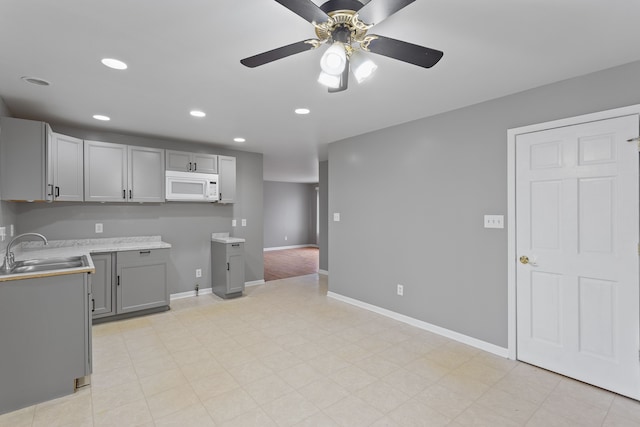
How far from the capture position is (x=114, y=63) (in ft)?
7.22

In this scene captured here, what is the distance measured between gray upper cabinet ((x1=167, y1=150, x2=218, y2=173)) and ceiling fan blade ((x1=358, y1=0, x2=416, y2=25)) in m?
3.74

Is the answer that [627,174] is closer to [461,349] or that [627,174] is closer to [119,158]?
[461,349]

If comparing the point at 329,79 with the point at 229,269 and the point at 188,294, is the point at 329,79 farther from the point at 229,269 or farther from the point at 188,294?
the point at 188,294

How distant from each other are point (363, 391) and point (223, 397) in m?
→ 1.01

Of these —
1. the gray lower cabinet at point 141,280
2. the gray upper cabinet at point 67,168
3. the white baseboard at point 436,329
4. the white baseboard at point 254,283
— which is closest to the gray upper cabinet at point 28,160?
the gray upper cabinet at point 67,168

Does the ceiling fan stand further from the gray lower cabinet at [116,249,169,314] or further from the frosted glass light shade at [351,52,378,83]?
the gray lower cabinet at [116,249,169,314]

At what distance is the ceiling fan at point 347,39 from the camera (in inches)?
48.7

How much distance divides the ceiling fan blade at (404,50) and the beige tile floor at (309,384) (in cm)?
210

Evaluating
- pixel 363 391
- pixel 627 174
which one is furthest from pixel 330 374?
pixel 627 174

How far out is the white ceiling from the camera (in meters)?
1.64

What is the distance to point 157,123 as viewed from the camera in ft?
12.1

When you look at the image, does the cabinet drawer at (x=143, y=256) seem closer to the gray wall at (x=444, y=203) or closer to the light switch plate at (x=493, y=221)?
the gray wall at (x=444, y=203)

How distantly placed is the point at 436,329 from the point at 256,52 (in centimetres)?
314

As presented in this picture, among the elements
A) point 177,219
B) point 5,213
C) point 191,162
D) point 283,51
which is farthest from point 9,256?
point 283,51
